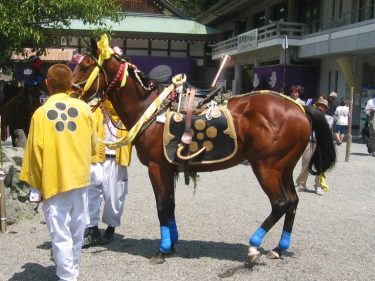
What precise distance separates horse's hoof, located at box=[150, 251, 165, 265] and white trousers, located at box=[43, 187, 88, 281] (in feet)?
3.19

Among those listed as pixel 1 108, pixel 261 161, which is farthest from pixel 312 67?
pixel 261 161

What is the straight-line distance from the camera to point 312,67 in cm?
2378

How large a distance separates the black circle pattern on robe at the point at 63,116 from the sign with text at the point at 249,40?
74.9ft

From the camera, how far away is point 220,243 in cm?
529

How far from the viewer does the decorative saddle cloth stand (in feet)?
15.3

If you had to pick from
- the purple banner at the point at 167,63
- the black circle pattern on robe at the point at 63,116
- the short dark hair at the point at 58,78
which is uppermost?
the purple banner at the point at 167,63

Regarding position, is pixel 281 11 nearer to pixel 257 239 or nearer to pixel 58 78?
pixel 257 239

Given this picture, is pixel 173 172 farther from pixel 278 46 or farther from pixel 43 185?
pixel 278 46

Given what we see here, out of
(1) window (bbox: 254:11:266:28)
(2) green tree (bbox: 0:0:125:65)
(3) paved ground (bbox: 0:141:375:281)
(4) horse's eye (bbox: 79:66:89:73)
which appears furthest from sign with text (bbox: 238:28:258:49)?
(4) horse's eye (bbox: 79:66:89:73)

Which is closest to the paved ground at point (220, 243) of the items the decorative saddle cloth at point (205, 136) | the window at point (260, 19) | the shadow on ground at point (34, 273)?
the shadow on ground at point (34, 273)

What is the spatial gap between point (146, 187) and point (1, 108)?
3.63 metres

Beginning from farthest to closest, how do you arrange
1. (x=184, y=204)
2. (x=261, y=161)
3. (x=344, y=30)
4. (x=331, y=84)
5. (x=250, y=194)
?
1. (x=331, y=84)
2. (x=344, y=30)
3. (x=250, y=194)
4. (x=184, y=204)
5. (x=261, y=161)

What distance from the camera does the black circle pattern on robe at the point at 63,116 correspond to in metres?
3.58

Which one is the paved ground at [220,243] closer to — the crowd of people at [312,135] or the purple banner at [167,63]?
the crowd of people at [312,135]
